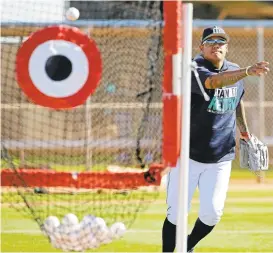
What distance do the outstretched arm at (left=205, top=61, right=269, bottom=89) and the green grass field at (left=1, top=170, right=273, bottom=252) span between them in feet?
9.58

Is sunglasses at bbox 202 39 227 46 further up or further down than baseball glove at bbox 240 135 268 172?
further up

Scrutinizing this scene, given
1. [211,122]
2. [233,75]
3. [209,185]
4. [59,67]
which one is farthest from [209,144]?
[59,67]

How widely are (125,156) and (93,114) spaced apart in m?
4.16

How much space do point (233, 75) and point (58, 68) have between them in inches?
60.2

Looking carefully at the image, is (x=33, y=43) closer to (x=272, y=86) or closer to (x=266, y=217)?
(x=266, y=217)

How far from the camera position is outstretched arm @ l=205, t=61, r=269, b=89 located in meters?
7.04

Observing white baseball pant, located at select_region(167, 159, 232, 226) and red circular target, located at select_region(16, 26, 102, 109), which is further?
white baseball pant, located at select_region(167, 159, 232, 226)

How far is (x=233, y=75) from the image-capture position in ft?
24.3

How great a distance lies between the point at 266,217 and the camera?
523 inches

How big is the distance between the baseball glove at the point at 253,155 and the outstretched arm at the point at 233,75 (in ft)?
4.00

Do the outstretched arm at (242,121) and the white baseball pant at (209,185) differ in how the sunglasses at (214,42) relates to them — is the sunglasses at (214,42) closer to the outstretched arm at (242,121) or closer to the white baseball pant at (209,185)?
the outstretched arm at (242,121)

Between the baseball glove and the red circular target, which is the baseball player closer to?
the baseball glove

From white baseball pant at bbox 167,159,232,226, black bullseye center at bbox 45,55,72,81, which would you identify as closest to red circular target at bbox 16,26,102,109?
black bullseye center at bbox 45,55,72,81

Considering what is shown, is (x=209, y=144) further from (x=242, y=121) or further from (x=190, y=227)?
(x=190, y=227)
